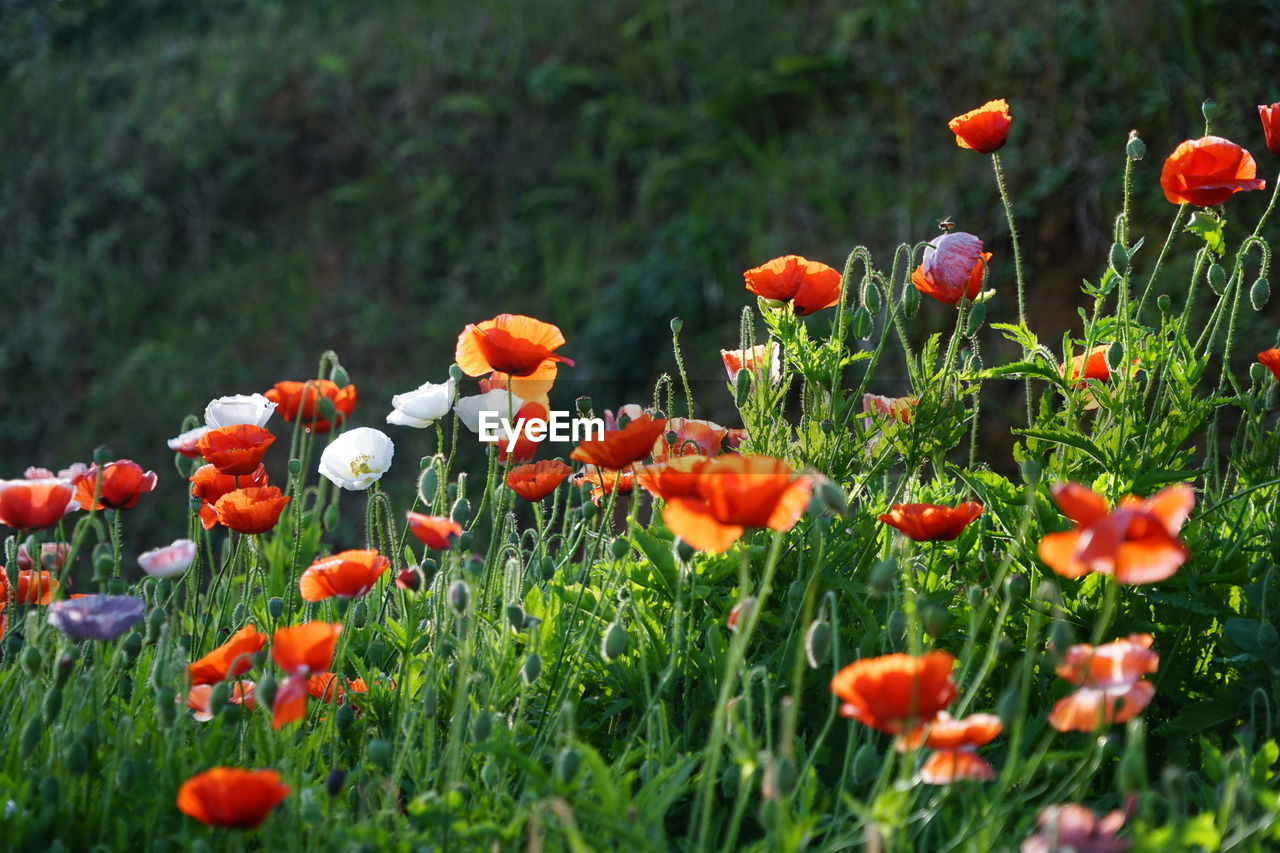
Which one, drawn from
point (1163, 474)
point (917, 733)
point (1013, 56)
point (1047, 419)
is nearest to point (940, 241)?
point (1047, 419)

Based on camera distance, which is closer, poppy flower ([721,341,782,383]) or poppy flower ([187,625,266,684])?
poppy flower ([187,625,266,684])

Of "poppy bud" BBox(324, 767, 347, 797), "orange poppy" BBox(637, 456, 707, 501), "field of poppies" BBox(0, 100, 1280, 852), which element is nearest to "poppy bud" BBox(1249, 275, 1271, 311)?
"field of poppies" BBox(0, 100, 1280, 852)

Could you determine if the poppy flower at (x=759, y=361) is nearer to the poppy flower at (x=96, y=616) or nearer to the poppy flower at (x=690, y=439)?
the poppy flower at (x=690, y=439)

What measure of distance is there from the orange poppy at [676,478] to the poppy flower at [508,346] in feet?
1.01

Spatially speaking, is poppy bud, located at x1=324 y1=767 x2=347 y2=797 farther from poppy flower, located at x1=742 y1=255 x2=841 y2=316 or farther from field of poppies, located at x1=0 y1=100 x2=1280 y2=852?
poppy flower, located at x1=742 y1=255 x2=841 y2=316

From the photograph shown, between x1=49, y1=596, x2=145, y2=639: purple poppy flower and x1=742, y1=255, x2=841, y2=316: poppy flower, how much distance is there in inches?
37.0

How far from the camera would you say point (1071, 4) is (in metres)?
5.28

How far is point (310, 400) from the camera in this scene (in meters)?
1.96

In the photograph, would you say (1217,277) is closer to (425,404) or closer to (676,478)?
(676,478)

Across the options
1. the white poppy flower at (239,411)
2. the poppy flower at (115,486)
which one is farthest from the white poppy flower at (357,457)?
the poppy flower at (115,486)

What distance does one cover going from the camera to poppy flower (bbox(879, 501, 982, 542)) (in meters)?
1.63

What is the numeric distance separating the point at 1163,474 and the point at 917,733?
0.71 metres

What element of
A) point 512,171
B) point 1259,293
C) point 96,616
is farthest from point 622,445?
point 512,171

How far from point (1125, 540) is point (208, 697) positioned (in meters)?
1.09
